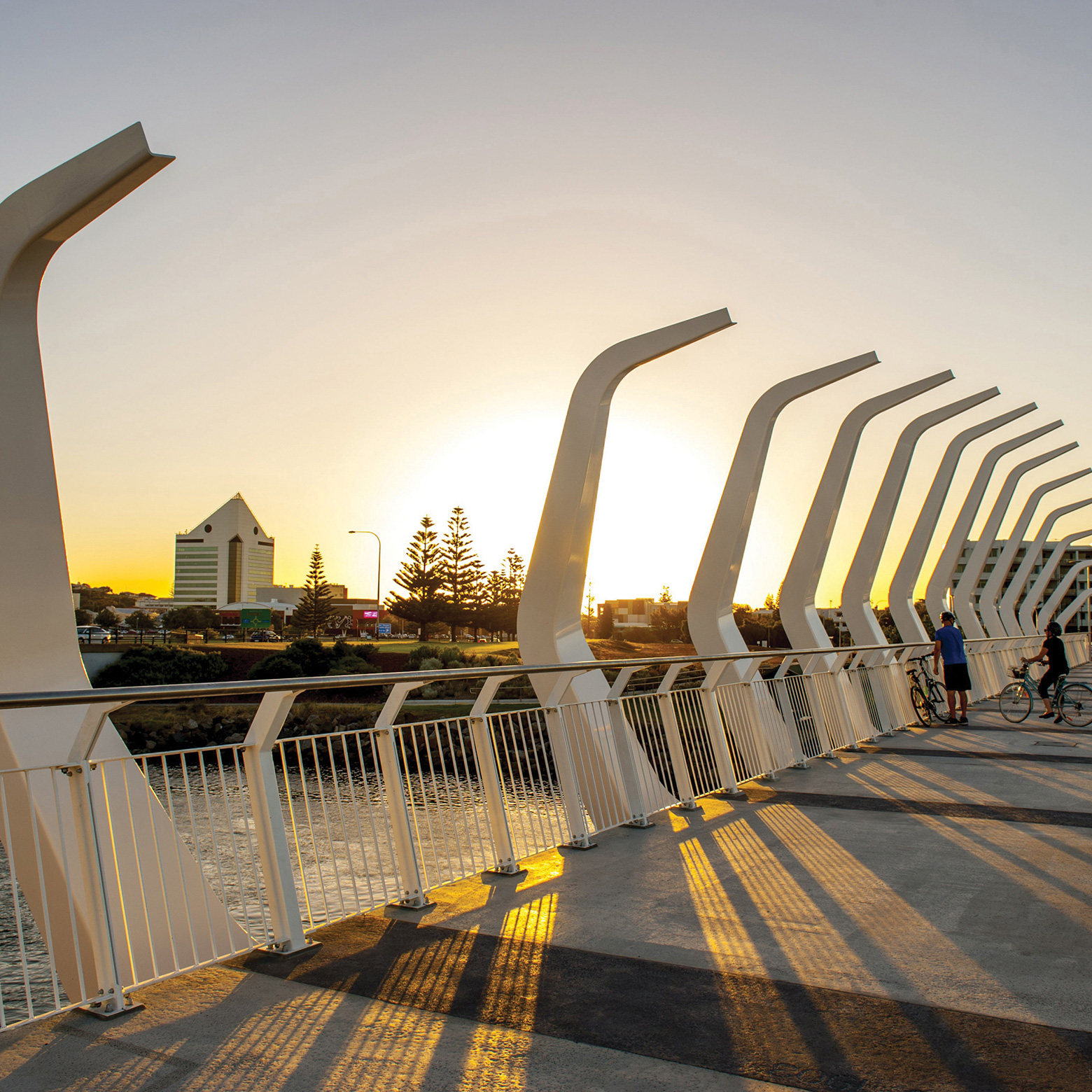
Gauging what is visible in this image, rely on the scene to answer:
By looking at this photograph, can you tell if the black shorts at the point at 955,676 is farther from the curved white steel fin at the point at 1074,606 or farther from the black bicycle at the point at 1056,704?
the curved white steel fin at the point at 1074,606

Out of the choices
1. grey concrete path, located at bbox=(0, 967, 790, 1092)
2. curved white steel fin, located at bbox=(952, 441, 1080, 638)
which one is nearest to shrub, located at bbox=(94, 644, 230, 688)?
curved white steel fin, located at bbox=(952, 441, 1080, 638)

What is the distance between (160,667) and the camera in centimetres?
5347

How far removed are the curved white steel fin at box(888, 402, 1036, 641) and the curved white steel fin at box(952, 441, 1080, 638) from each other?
6.13 m

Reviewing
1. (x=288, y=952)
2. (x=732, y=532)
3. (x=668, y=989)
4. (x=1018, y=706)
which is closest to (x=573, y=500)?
(x=732, y=532)

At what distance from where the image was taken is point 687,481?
1936 cm

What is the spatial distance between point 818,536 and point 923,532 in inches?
341

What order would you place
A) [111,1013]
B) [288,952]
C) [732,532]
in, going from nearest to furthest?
[111,1013]
[288,952]
[732,532]

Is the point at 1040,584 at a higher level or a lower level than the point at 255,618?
lower

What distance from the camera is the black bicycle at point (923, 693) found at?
15.9 meters

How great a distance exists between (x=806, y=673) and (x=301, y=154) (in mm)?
8737

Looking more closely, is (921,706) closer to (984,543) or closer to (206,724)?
(984,543)

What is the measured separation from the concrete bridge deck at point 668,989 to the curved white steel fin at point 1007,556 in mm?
30544

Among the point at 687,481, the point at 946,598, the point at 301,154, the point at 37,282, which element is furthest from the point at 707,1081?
the point at 946,598

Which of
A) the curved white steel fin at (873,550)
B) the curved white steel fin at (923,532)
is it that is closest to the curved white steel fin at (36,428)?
the curved white steel fin at (873,550)
